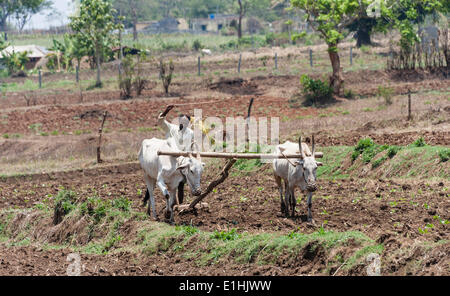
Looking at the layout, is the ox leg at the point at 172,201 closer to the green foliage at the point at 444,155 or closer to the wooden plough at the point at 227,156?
the wooden plough at the point at 227,156

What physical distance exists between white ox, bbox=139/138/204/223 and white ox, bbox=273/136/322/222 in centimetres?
155

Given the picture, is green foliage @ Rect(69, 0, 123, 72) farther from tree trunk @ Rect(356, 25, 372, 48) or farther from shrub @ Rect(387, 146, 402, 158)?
shrub @ Rect(387, 146, 402, 158)

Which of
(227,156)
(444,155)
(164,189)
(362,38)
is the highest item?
(362,38)

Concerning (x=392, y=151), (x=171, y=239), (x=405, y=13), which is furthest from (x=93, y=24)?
(x=171, y=239)

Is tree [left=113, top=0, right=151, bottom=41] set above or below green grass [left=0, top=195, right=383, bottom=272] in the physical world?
above

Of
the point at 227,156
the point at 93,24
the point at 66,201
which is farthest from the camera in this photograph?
the point at 93,24

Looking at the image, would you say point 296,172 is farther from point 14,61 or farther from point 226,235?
point 14,61

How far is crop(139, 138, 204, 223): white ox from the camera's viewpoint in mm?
11195

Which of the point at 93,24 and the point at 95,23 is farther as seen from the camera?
the point at 93,24

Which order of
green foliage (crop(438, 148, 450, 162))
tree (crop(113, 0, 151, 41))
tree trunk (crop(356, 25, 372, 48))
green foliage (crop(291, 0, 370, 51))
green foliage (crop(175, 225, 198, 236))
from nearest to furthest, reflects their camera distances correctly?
green foliage (crop(175, 225, 198, 236)), green foliage (crop(438, 148, 450, 162)), green foliage (crop(291, 0, 370, 51)), tree trunk (crop(356, 25, 372, 48)), tree (crop(113, 0, 151, 41))

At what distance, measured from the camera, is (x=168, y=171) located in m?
11.8

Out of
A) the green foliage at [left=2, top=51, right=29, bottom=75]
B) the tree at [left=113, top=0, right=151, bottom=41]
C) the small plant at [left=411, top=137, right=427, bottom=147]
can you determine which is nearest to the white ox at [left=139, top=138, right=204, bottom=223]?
the small plant at [left=411, top=137, right=427, bottom=147]

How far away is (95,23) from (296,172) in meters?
29.5

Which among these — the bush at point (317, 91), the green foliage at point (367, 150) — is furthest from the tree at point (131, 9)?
the green foliage at point (367, 150)
